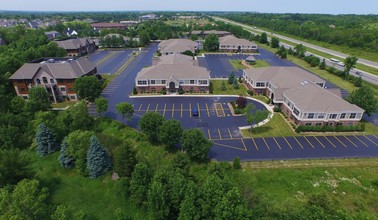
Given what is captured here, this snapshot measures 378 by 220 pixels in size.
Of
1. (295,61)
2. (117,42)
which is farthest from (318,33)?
(117,42)

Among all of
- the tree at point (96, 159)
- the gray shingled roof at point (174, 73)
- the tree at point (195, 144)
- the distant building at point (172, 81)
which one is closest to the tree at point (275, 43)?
the gray shingled roof at point (174, 73)

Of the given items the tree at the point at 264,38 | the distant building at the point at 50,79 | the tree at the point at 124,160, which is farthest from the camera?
the tree at the point at 264,38

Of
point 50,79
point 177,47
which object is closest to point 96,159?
point 50,79

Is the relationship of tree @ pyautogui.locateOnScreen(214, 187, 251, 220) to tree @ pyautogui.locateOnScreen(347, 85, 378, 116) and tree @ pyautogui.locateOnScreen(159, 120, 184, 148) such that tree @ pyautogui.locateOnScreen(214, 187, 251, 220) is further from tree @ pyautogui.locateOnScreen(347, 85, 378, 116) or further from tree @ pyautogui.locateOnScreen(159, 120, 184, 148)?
tree @ pyautogui.locateOnScreen(347, 85, 378, 116)

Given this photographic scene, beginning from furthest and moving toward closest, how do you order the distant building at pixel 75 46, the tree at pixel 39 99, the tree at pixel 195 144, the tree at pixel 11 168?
the distant building at pixel 75 46 → the tree at pixel 39 99 → the tree at pixel 195 144 → the tree at pixel 11 168

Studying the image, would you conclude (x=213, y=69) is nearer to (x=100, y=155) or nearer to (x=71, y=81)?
(x=71, y=81)

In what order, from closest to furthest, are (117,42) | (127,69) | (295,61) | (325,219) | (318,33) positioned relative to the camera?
(325,219)
(127,69)
(295,61)
(117,42)
(318,33)

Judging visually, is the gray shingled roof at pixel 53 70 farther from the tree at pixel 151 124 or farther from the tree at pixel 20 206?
the tree at pixel 20 206

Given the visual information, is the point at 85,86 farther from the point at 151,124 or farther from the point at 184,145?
the point at 184,145
